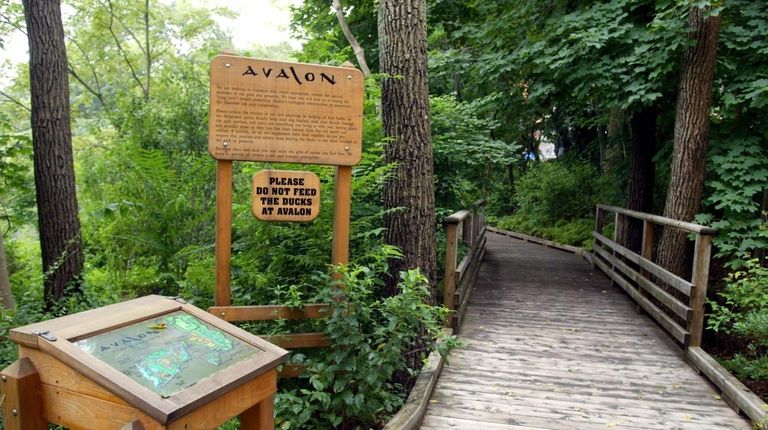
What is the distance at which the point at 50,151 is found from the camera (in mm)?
5211

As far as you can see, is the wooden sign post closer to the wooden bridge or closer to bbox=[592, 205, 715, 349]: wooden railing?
the wooden bridge

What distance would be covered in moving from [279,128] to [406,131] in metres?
1.34

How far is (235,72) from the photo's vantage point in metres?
3.09

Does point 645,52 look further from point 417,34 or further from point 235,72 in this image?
point 235,72

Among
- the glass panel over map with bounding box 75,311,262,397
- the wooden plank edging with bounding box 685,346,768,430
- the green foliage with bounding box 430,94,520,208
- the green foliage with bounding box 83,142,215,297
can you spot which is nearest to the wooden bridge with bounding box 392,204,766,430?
the wooden plank edging with bounding box 685,346,768,430

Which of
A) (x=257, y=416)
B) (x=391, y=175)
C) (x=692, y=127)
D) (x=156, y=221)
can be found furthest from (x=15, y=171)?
(x=692, y=127)

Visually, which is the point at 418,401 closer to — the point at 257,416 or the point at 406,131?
the point at 257,416

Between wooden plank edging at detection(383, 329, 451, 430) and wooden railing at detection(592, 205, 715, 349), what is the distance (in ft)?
8.08

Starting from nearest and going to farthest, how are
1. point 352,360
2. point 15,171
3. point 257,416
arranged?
point 257,416 < point 352,360 < point 15,171

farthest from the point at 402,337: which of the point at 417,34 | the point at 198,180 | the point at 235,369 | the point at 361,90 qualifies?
the point at 198,180

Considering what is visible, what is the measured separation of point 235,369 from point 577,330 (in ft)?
15.3

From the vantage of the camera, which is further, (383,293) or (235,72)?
(383,293)

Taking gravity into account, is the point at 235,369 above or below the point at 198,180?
below

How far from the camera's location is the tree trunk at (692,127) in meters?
5.76
